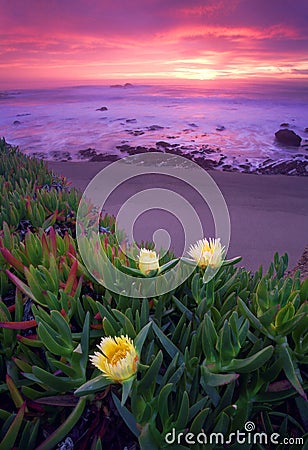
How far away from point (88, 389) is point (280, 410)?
Answer: 1.14 feet

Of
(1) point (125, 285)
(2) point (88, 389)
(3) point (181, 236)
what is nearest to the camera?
(2) point (88, 389)

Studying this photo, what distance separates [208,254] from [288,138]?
4030 millimetres

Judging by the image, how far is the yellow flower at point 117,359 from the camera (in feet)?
2.04

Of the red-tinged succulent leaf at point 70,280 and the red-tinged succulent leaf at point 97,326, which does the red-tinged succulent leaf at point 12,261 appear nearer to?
the red-tinged succulent leaf at point 70,280

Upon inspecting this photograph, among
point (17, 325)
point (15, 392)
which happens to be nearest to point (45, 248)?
point (17, 325)

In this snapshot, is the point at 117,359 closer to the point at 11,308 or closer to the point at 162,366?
the point at 162,366

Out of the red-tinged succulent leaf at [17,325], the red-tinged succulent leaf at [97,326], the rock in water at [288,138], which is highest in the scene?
the rock in water at [288,138]

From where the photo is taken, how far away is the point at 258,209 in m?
3.21

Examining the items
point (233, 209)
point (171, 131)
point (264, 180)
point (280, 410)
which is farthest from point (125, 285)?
point (171, 131)

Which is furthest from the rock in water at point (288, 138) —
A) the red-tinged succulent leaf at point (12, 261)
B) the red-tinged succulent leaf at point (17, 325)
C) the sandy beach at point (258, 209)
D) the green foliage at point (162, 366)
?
the red-tinged succulent leaf at point (17, 325)

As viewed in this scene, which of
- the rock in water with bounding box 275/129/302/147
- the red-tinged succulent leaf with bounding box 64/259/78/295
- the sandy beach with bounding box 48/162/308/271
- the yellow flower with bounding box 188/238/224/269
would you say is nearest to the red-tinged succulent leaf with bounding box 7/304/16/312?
the red-tinged succulent leaf with bounding box 64/259/78/295

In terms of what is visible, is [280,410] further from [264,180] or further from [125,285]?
[264,180]

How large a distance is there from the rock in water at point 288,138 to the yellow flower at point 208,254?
3.99m

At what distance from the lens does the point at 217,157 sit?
434 cm
